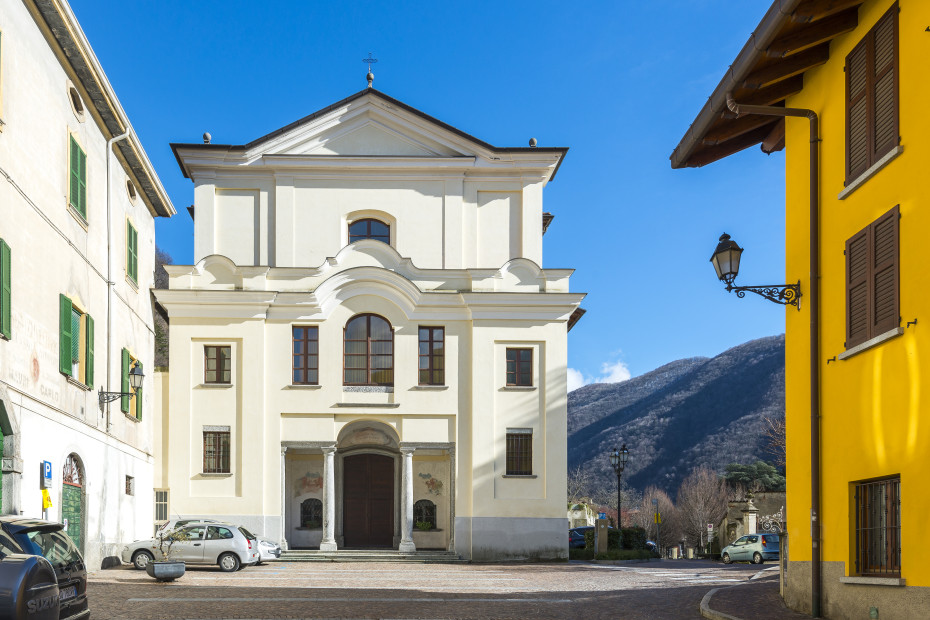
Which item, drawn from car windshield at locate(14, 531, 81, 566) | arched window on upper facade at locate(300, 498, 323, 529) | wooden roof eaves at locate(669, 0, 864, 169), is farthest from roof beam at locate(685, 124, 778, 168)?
arched window on upper facade at locate(300, 498, 323, 529)

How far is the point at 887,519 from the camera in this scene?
36.6 ft

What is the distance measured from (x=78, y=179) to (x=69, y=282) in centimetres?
243

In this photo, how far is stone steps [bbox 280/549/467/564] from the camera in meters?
31.1

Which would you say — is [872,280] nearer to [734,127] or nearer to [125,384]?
[734,127]

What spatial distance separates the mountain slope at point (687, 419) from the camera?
115 metres

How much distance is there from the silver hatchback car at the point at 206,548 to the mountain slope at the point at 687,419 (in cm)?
8619

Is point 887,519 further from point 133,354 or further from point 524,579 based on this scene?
point 133,354

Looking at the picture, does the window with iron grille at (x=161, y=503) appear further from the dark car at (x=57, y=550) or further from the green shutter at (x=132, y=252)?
the dark car at (x=57, y=550)

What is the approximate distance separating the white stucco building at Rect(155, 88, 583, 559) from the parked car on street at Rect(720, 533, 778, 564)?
1018 cm

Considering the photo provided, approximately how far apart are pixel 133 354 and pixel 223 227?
8.08m

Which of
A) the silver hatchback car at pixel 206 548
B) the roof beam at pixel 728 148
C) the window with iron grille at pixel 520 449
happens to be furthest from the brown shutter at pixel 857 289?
the window with iron grille at pixel 520 449

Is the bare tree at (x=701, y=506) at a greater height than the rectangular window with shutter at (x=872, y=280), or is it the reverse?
the rectangular window with shutter at (x=872, y=280)

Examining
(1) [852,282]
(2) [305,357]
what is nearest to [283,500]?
(2) [305,357]

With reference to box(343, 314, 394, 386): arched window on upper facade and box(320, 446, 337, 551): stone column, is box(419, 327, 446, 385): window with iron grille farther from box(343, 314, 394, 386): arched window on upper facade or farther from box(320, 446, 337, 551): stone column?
box(320, 446, 337, 551): stone column
